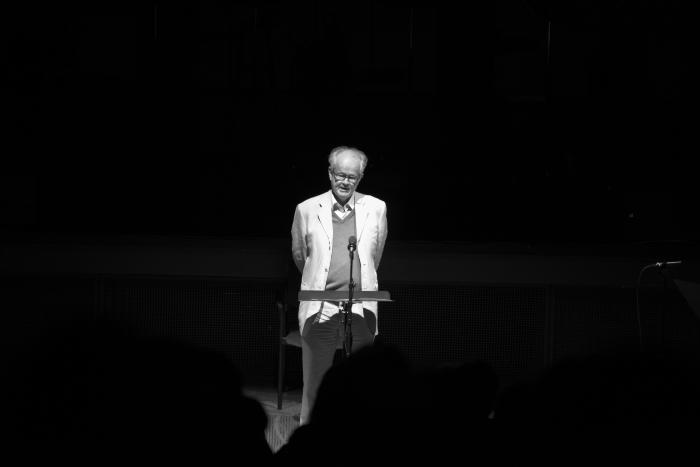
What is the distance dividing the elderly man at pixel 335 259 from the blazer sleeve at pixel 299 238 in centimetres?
4

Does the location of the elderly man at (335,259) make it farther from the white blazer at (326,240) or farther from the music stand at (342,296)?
the music stand at (342,296)

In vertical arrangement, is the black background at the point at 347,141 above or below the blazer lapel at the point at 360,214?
above

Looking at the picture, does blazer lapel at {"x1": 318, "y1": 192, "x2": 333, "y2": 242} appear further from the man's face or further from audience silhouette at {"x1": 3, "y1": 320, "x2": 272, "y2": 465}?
audience silhouette at {"x1": 3, "y1": 320, "x2": 272, "y2": 465}

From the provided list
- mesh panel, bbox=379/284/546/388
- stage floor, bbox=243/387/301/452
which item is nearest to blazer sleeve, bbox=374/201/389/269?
stage floor, bbox=243/387/301/452

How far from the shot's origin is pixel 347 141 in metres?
6.16

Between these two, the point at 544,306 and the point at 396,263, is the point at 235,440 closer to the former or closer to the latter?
the point at 396,263

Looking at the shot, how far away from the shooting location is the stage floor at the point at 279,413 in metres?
4.80

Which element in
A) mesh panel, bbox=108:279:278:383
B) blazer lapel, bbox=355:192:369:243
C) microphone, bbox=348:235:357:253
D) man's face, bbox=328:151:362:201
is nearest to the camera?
microphone, bbox=348:235:357:253

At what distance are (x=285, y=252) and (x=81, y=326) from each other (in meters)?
4.32

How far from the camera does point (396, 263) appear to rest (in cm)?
586

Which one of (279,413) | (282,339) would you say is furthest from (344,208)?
(279,413)

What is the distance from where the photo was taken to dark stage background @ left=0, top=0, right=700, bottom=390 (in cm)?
602

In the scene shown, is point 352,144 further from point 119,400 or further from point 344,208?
point 119,400

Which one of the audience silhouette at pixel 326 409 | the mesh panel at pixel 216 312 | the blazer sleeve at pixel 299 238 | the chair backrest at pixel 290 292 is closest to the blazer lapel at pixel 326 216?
the blazer sleeve at pixel 299 238
